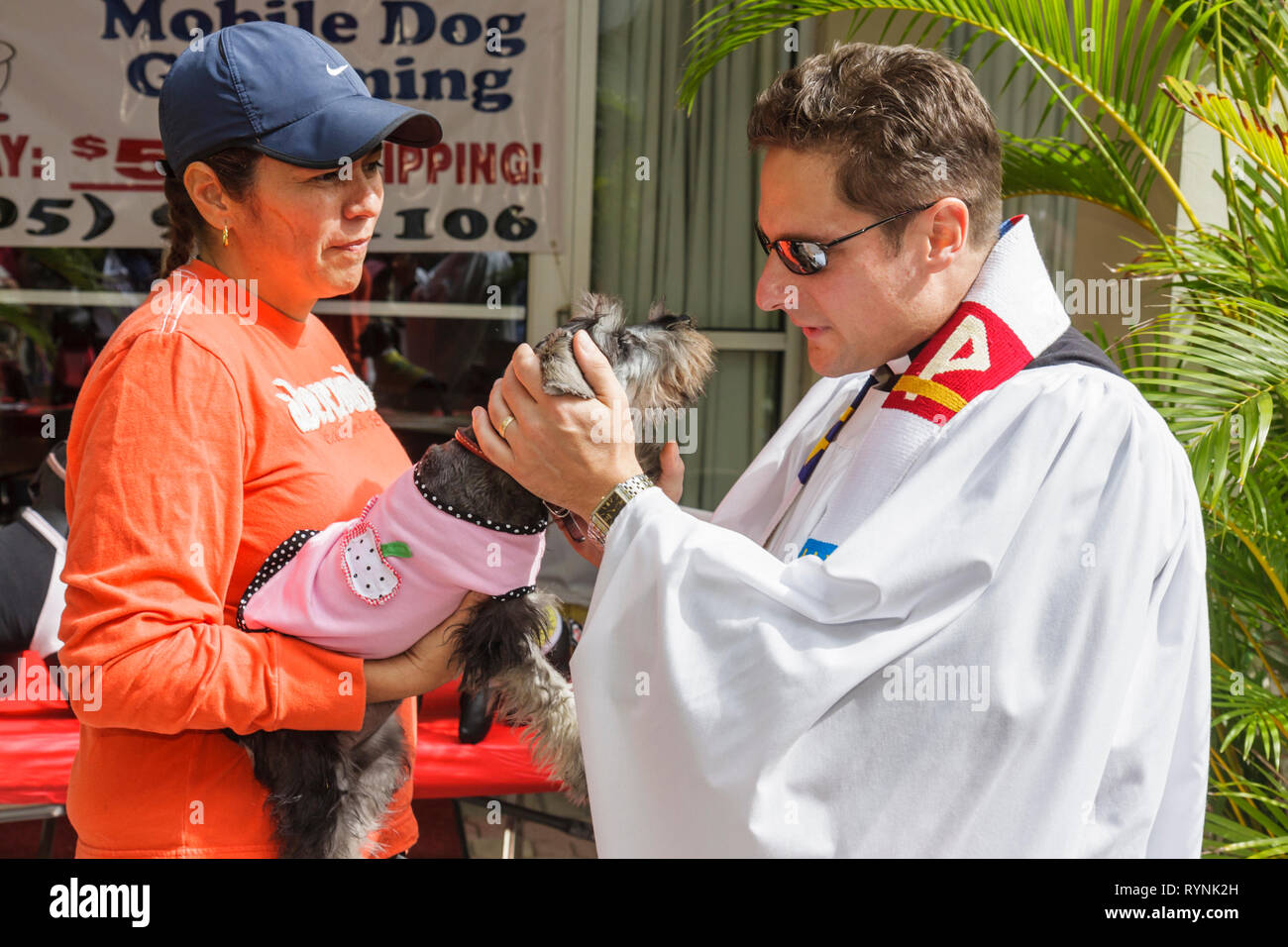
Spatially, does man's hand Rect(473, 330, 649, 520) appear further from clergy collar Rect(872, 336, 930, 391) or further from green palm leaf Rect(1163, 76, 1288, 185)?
green palm leaf Rect(1163, 76, 1288, 185)

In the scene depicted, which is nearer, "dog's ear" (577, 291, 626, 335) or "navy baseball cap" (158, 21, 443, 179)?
"navy baseball cap" (158, 21, 443, 179)

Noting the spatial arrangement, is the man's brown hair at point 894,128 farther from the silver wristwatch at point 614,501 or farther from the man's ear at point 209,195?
the man's ear at point 209,195

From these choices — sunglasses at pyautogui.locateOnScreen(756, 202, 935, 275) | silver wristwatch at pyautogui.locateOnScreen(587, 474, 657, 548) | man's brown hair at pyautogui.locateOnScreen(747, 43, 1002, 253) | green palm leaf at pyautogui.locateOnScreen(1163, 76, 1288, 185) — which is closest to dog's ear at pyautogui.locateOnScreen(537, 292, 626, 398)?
silver wristwatch at pyautogui.locateOnScreen(587, 474, 657, 548)

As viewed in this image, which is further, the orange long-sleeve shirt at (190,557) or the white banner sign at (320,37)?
the white banner sign at (320,37)

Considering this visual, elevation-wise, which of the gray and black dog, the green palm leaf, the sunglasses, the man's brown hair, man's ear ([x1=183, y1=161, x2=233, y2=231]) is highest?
the green palm leaf

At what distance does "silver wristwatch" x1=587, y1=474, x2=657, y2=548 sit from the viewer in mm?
1776

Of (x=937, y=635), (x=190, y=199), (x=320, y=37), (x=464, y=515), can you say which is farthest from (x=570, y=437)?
(x=320, y=37)

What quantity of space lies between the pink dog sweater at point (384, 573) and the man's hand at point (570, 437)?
0.54ft

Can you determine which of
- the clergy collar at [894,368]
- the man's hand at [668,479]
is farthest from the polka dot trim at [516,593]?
the clergy collar at [894,368]

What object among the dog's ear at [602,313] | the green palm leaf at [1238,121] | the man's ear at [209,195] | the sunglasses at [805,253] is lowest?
the dog's ear at [602,313]

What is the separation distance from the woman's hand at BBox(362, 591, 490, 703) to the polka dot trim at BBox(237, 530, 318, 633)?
0.24 meters

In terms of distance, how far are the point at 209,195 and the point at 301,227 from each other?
168 millimetres

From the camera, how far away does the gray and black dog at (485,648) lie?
195 cm

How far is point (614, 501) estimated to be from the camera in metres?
1.78
